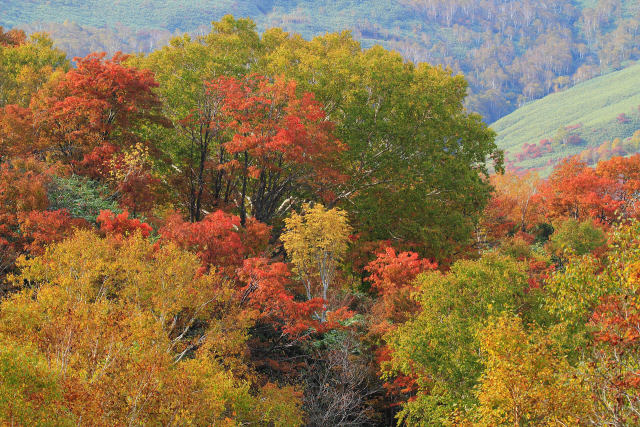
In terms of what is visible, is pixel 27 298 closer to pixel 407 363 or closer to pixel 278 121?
pixel 407 363

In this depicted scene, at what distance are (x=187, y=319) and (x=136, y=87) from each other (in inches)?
440

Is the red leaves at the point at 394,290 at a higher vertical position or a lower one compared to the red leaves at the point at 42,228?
lower

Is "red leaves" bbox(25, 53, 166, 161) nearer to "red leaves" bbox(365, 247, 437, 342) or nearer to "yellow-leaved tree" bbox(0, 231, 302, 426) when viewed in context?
"yellow-leaved tree" bbox(0, 231, 302, 426)

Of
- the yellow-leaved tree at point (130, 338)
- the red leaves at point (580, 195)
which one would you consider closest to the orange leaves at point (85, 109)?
the yellow-leaved tree at point (130, 338)

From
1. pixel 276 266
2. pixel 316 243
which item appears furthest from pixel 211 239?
pixel 316 243

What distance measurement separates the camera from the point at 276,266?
16531 mm

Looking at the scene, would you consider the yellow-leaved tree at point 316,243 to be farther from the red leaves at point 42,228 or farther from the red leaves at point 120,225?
the red leaves at point 42,228

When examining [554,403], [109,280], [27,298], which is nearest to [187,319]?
[109,280]

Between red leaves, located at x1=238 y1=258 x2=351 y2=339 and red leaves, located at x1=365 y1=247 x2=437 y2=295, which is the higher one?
red leaves, located at x1=238 y1=258 x2=351 y2=339

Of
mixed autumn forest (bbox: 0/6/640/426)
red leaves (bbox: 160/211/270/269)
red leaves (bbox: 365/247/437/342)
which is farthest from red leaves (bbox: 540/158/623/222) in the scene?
red leaves (bbox: 160/211/270/269)

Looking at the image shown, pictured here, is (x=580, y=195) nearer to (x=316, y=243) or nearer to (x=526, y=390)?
(x=316, y=243)

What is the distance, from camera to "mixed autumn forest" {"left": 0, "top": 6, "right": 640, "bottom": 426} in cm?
991

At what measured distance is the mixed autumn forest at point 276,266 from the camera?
991 centimetres

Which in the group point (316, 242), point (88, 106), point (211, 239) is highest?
point (88, 106)
